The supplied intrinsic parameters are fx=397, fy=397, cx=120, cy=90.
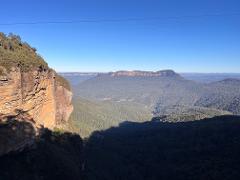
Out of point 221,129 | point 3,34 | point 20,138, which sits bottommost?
point 221,129

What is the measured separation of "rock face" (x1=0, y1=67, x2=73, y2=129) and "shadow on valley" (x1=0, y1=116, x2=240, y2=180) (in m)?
2.88

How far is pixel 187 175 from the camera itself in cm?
8131

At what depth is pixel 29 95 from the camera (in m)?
56.1

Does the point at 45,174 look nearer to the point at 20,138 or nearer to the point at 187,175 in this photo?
the point at 20,138

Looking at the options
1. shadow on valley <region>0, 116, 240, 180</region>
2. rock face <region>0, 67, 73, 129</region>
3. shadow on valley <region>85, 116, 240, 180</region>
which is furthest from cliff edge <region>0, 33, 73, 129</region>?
shadow on valley <region>85, 116, 240, 180</region>

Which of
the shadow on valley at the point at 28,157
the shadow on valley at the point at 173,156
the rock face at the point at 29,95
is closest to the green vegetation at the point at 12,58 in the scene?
the rock face at the point at 29,95

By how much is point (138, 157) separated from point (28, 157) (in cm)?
6843

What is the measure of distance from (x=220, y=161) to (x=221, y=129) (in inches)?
1487

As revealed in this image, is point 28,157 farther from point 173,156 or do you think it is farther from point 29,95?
point 173,156

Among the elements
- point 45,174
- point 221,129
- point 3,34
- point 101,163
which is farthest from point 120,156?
point 45,174

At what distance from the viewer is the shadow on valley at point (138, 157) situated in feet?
158

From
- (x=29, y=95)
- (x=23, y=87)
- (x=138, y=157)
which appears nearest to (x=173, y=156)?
(x=138, y=157)

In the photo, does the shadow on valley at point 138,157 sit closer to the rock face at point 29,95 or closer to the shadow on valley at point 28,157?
the shadow on valley at point 28,157

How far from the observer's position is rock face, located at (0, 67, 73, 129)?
152 feet
